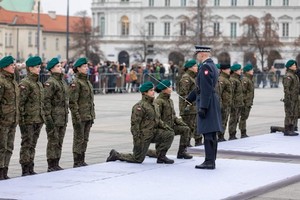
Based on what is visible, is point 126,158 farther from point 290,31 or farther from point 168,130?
point 290,31

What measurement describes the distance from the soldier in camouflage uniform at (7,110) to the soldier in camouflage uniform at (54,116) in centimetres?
96

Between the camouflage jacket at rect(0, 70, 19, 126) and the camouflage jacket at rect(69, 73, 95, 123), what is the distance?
5.77 feet

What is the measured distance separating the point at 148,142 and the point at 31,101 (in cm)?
234

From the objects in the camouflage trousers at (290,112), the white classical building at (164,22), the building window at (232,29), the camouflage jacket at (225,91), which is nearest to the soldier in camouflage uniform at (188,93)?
the camouflage jacket at (225,91)

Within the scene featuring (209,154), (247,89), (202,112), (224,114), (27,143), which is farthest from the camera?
(247,89)

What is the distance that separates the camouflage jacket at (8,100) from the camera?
1545cm

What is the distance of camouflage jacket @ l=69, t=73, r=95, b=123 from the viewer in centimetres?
1733

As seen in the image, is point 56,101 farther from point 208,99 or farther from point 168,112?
point 208,99

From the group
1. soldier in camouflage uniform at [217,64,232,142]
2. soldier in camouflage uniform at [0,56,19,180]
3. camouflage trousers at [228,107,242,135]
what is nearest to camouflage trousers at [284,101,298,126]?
camouflage trousers at [228,107,242,135]

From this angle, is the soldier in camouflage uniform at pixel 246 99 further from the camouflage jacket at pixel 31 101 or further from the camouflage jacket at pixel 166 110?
the camouflage jacket at pixel 31 101

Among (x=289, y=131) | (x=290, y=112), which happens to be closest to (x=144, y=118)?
(x=290, y=112)

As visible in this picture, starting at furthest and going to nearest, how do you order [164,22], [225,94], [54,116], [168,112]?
[164,22] < [225,94] < [168,112] < [54,116]

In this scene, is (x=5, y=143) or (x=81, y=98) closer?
(x=5, y=143)

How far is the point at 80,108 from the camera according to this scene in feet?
57.2
